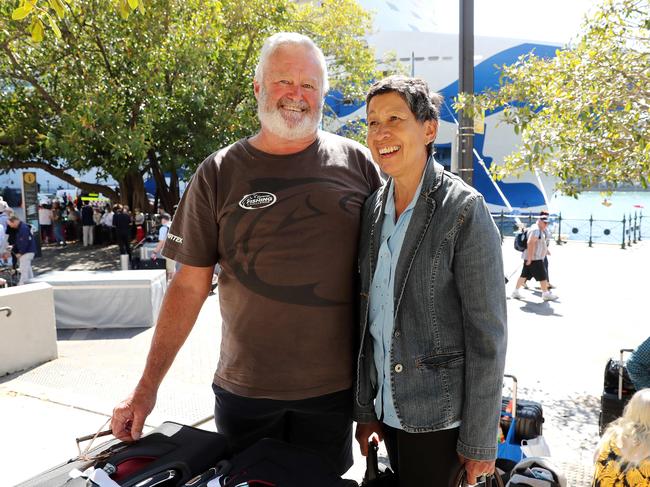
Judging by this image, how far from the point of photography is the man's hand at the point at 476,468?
1853 millimetres

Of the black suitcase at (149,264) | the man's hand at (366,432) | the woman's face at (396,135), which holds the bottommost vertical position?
the black suitcase at (149,264)

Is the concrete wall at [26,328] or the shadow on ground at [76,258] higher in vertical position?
the concrete wall at [26,328]

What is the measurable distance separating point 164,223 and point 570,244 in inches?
529

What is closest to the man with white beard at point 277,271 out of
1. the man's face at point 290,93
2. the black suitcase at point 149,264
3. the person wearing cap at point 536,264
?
the man's face at point 290,93

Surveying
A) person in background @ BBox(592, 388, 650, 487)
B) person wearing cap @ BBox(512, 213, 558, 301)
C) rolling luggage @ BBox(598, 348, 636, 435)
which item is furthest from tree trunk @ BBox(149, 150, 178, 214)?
person in background @ BBox(592, 388, 650, 487)

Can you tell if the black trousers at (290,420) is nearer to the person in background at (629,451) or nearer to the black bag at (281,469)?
the black bag at (281,469)

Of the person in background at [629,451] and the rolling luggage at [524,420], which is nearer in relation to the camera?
the person in background at [629,451]

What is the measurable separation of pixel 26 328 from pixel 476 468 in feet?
18.1

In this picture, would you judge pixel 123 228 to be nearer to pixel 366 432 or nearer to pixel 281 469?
pixel 366 432

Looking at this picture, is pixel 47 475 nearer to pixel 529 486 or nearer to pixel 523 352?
pixel 529 486

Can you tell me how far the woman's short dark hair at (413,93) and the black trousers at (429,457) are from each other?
1.08 meters

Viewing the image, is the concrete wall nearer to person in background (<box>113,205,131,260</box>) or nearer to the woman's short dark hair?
the woman's short dark hair

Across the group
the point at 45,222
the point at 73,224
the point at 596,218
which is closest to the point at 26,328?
the point at 45,222

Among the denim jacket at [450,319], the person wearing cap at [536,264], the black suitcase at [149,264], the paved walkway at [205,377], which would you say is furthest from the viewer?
the black suitcase at [149,264]
